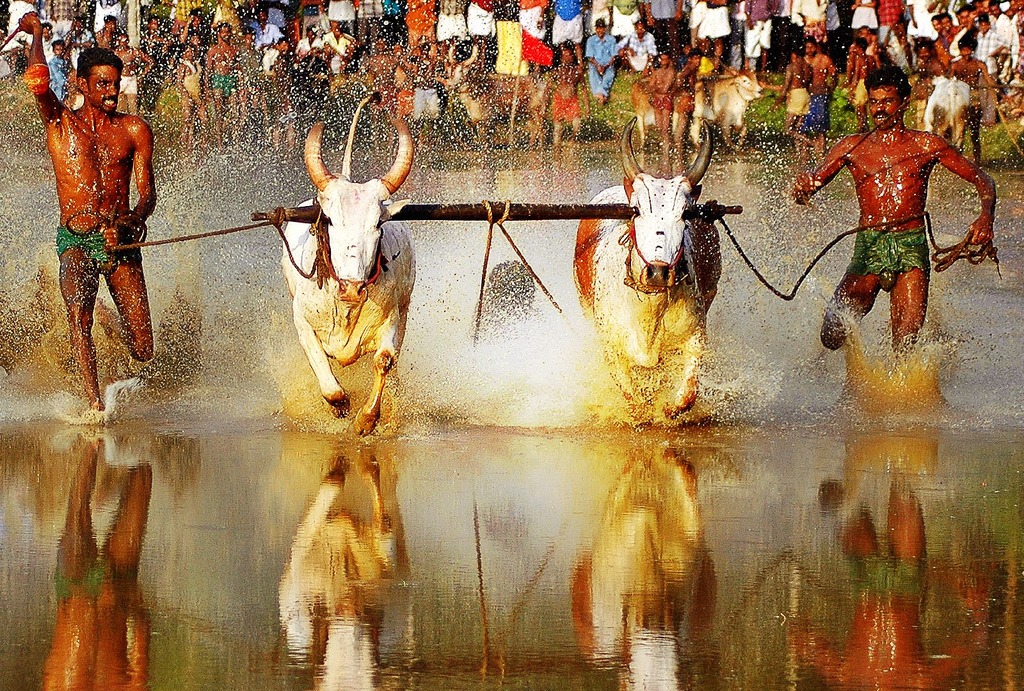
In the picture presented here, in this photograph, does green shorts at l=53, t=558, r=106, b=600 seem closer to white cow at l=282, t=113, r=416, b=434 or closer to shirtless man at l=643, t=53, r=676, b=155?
white cow at l=282, t=113, r=416, b=434

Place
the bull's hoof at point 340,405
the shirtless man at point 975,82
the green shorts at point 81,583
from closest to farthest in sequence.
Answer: the green shorts at point 81,583 < the bull's hoof at point 340,405 < the shirtless man at point 975,82

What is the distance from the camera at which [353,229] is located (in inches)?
326

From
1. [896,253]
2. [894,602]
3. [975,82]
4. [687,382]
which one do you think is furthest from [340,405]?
[975,82]

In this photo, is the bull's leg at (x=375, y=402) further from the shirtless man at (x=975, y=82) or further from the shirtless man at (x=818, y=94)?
the shirtless man at (x=818, y=94)

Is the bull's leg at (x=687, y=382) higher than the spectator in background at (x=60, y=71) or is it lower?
lower

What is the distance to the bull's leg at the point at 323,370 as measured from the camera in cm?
890

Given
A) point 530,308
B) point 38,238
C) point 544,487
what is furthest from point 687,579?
point 38,238

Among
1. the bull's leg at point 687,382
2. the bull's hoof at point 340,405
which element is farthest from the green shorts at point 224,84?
the bull's leg at point 687,382

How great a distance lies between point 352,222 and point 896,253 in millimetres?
3278

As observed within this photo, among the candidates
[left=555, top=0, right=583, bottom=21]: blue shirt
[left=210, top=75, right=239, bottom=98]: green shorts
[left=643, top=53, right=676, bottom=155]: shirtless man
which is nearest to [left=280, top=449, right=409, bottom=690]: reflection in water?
[left=643, top=53, right=676, bottom=155]: shirtless man

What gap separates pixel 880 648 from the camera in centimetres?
527

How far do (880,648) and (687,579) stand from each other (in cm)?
91

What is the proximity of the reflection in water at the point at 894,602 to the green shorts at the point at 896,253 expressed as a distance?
2.39m

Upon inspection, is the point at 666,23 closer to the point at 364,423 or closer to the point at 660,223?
the point at 660,223
